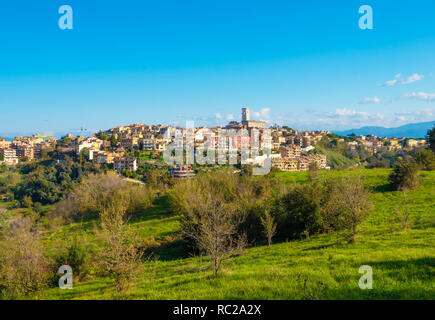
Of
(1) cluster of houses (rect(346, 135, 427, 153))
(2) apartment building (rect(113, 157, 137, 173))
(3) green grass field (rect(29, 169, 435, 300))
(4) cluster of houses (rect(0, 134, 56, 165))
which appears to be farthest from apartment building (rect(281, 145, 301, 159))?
(4) cluster of houses (rect(0, 134, 56, 165))

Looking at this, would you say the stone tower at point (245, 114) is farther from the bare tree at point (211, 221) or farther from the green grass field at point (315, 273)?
the green grass field at point (315, 273)

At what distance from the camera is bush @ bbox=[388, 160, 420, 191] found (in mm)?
22531

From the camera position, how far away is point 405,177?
74.5ft

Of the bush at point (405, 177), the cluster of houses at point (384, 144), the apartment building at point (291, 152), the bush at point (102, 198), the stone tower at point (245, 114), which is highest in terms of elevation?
the stone tower at point (245, 114)

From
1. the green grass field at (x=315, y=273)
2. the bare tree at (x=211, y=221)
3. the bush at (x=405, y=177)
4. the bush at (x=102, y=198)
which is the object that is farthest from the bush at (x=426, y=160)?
the bush at (x=102, y=198)

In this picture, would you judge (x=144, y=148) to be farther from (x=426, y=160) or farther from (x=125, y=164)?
(x=426, y=160)

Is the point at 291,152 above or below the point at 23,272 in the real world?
above

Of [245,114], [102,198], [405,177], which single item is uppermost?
[245,114]

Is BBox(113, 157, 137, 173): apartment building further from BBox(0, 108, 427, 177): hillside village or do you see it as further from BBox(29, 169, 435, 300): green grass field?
BBox(29, 169, 435, 300): green grass field

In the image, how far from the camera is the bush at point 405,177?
22531 millimetres

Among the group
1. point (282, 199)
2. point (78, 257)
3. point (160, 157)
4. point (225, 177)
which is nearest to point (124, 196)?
point (225, 177)

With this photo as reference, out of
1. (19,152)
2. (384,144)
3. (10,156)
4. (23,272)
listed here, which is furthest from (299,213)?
(384,144)
